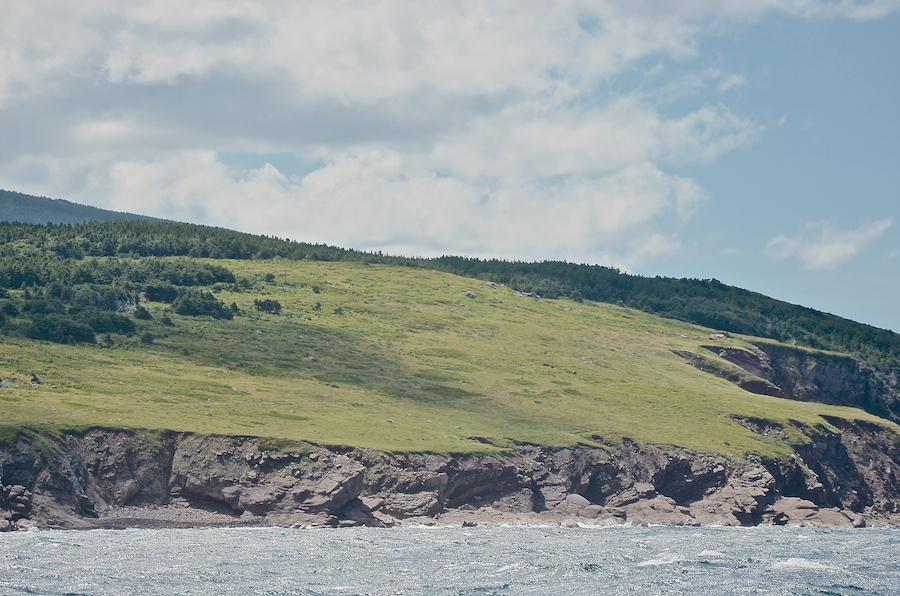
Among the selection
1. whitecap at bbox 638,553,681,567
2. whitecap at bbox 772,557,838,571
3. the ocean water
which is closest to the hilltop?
the ocean water

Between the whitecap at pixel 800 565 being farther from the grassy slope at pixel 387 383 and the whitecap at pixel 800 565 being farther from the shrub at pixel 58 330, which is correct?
the shrub at pixel 58 330

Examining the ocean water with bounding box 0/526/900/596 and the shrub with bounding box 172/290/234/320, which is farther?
the shrub with bounding box 172/290/234/320

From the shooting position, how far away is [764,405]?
147 m

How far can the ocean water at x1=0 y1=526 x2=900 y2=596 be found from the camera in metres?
51.7

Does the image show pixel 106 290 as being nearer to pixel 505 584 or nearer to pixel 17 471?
pixel 17 471

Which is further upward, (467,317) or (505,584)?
(467,317)

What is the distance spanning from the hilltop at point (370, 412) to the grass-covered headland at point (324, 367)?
0.53m

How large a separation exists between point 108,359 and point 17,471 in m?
47.0

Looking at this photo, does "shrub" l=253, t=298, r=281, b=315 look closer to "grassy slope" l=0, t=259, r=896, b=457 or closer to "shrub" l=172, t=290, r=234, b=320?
"grassy slope" l=0, t=259, r=896, b=457

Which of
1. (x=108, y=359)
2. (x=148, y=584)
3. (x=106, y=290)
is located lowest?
(x=148, y=584)

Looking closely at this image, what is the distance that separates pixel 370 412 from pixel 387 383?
742 inches

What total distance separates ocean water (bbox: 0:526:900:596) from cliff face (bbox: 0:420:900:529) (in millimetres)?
4738

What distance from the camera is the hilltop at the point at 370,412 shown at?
8481cm

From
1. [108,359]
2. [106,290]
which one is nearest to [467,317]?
[106,290]
